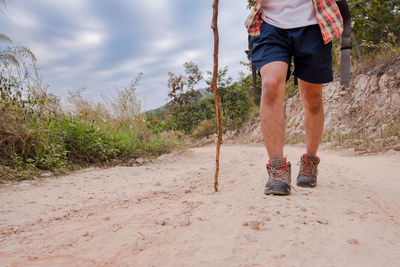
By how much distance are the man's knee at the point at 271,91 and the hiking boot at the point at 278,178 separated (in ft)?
1.25

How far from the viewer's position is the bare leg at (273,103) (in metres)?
1.94

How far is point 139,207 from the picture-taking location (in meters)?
1.98

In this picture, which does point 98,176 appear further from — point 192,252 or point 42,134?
point 192,252

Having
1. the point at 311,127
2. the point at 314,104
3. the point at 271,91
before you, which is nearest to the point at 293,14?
the point at 271,91

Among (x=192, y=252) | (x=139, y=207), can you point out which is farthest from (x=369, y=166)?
(x=192, y=252)

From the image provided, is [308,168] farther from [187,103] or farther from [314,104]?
[187,103]

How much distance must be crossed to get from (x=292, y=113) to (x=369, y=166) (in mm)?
6373

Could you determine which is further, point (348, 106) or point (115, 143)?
point (348, 106)

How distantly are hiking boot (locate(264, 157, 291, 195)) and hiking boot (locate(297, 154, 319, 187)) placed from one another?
33 centimetres

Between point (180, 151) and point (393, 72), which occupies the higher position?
point (393, 72)

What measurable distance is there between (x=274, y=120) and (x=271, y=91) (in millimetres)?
191

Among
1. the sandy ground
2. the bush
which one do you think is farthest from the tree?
the sandy ground

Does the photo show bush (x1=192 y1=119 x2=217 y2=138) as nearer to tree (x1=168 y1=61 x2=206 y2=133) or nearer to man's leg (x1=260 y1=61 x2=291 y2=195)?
tree (x1=168 y1=61 x2=206 y2=133)

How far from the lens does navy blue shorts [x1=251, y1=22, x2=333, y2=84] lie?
2.00 meters
